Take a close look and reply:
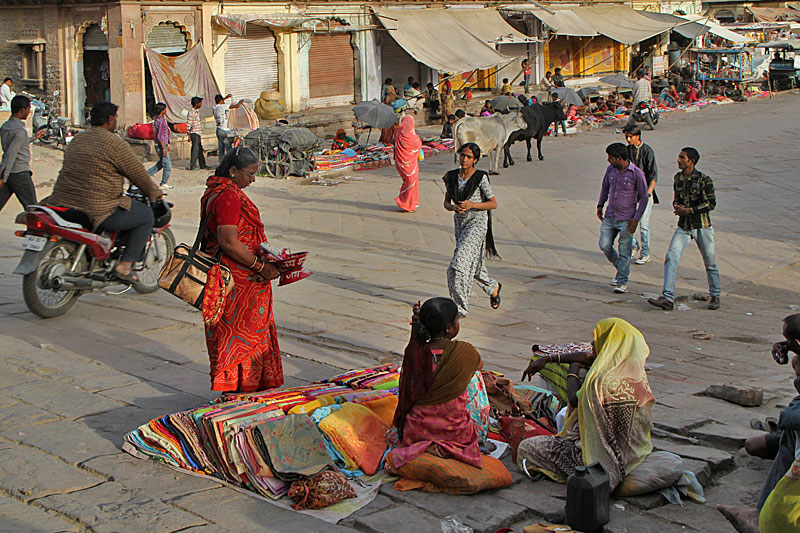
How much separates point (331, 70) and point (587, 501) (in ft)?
70.6

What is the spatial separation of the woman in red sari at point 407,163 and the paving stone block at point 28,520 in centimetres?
975

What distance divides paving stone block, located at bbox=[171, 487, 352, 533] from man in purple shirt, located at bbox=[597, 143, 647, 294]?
18.6 feet

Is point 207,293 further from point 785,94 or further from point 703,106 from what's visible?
point 785,94

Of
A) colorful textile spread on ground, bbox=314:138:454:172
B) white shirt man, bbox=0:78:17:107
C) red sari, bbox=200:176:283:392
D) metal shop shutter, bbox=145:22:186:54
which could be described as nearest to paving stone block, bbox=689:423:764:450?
red sari, bbox=200:176:283:392

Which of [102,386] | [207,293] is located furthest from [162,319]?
[207,293]

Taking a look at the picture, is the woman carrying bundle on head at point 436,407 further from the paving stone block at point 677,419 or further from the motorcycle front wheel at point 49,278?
the motorcycle front wheel at point 49,278

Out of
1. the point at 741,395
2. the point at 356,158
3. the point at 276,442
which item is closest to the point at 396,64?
the point at 356,158

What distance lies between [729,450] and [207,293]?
2879mm

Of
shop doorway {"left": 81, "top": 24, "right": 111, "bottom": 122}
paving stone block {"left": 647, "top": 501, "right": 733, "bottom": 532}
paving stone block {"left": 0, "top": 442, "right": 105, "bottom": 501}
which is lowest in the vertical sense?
paving stone block {"left": 647, "top": 501, "right": 733, "bottom": 532}

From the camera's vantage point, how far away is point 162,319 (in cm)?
730

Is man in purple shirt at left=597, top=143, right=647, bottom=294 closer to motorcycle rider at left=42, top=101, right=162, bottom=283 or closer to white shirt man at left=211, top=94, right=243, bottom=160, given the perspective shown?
motorcycle rider at left=42, top=101, right=162, bottom=283

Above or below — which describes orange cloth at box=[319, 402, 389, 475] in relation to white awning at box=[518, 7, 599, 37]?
below

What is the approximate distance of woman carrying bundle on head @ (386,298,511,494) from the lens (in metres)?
4.18

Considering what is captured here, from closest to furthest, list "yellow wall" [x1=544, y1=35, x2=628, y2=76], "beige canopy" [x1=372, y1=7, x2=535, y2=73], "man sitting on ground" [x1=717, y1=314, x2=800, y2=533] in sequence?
"man sitting on ground" [x1=717, y1=314, x2=800, y2=533] < "beige canopy" [x1=372, y1=7, x2=535, y2=73] < "yellow wall" [x1=544, y1=35, x2=628, y2=76]
